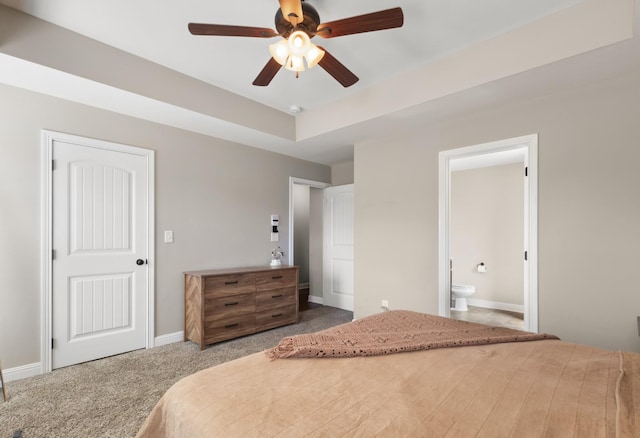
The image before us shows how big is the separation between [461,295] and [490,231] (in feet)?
4.06

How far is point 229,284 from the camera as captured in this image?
3471 millimetres

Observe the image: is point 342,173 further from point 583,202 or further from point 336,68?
point 583,202

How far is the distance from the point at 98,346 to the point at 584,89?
4870mm

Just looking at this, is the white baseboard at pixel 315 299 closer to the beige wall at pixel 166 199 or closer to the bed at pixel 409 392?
the beige wall at pixel 166 199

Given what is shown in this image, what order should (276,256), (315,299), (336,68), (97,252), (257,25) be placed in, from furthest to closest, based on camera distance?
(315,299)
(276,256)
(97,252)
(257,25)
(336,68)

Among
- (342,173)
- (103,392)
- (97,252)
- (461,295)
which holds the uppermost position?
(342,173)

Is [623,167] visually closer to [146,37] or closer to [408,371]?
[408,371]

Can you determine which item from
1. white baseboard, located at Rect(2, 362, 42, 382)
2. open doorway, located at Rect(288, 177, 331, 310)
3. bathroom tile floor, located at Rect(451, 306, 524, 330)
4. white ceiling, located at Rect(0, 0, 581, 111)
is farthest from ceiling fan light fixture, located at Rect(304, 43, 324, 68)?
bathroom tile floor, located at Rect(451, 306, 524, 330)


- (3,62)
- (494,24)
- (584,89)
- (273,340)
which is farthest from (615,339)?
(3,62)

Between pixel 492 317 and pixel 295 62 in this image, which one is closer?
pixel 295 62

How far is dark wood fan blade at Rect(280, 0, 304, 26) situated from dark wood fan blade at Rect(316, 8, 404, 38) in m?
0.14

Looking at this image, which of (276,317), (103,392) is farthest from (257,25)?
(276,317)

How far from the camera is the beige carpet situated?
1936 millimetres

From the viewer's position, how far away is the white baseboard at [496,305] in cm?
485
